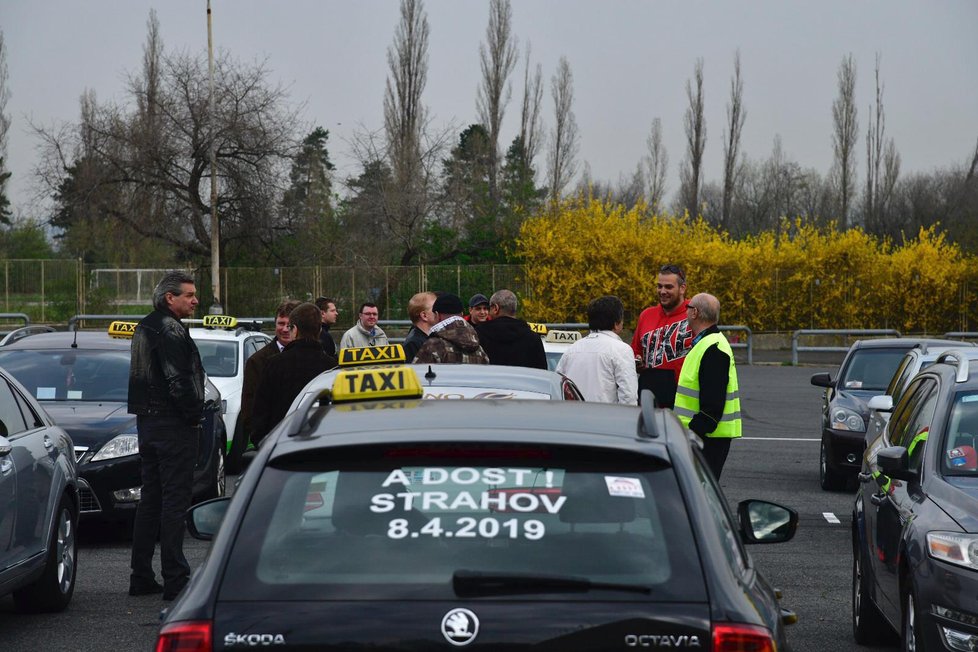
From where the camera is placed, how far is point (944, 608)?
5.37 meters

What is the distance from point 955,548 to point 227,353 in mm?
11469

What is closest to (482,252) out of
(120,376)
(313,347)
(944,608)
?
(120,376)

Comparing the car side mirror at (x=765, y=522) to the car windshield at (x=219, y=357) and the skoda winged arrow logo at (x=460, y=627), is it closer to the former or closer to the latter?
the skoda winged arrow logo at (x=460, y=627)

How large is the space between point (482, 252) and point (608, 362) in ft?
110

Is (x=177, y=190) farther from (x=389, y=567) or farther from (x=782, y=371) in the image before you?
(x=389, y=567)

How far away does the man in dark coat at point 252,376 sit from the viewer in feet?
32.3

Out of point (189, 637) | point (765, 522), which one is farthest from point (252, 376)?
point (189, 637)

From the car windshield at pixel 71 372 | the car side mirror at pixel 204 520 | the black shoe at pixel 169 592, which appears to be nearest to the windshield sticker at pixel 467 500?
the car side mirror at pixel 204 520

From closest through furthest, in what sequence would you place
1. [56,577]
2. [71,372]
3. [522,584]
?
[522,584] < [56,577] < [71,372]

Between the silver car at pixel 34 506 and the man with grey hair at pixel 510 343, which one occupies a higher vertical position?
the man with grey hair at pixel 510 343

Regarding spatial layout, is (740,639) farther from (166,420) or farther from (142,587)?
(142,587)

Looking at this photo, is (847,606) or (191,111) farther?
(191,111)

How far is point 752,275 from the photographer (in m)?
39.3

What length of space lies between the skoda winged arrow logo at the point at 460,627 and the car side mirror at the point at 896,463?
12.2ft
